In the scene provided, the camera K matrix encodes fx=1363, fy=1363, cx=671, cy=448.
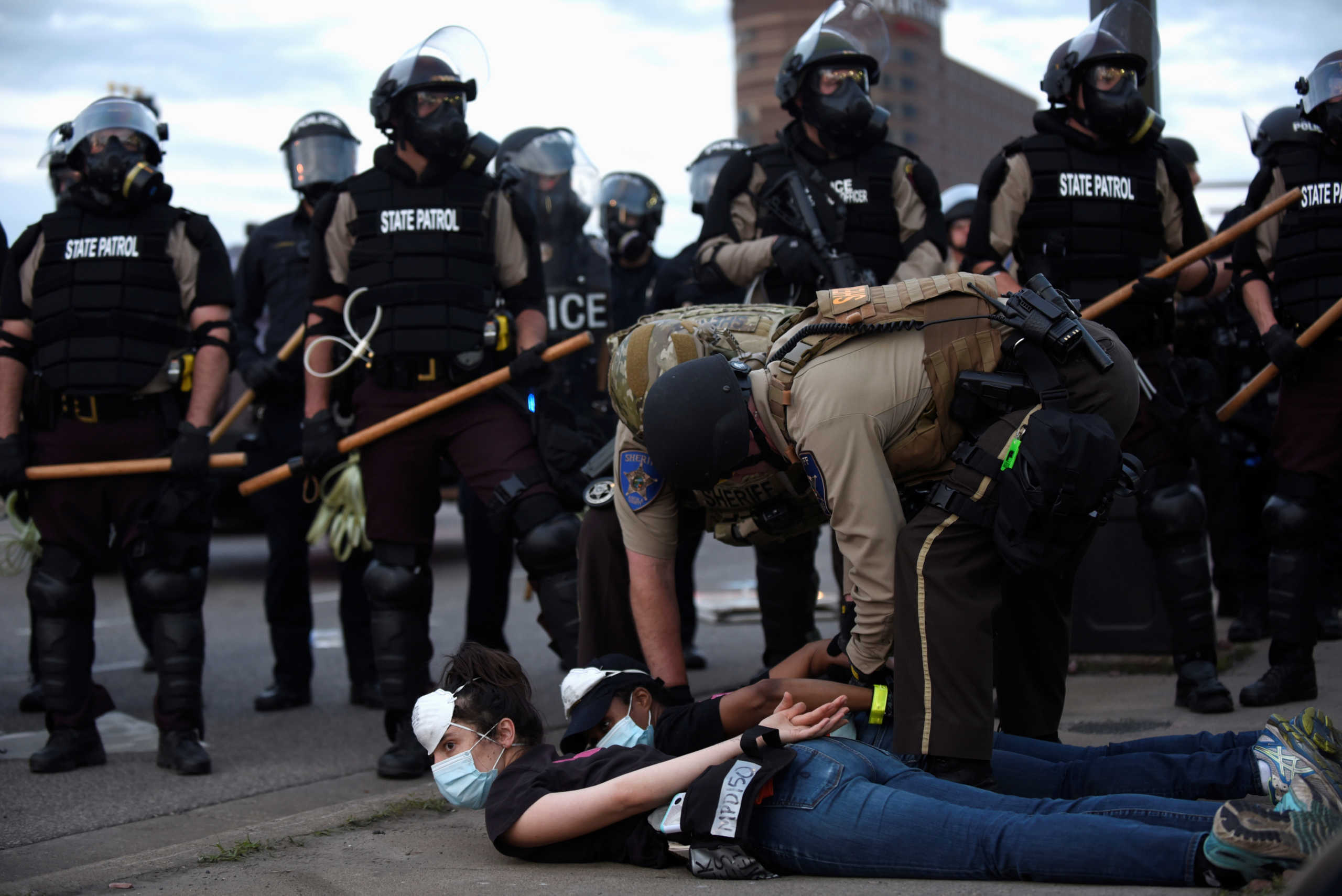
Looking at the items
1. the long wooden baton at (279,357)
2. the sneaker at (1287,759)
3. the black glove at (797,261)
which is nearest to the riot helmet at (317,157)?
the long wooden baton at (279,357)

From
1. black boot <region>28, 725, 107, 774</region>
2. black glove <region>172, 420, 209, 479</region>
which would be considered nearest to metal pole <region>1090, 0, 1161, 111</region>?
black glove <region>172, 420, 209, 479</region>

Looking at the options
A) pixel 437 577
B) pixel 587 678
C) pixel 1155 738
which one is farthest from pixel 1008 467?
pixel 437 577

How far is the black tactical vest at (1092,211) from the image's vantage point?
4.89m

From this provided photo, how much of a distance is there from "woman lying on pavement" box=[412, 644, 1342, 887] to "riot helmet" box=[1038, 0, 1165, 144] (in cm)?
267

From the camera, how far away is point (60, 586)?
4.90m

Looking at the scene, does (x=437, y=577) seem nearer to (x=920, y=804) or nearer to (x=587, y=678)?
(x=587, y=678)

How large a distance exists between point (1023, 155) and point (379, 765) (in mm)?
3152

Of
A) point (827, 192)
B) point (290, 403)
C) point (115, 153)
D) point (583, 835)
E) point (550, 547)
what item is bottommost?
point (583, 835)

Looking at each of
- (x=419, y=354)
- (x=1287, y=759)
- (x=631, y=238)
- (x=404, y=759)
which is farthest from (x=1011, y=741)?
(x=631, y=238)

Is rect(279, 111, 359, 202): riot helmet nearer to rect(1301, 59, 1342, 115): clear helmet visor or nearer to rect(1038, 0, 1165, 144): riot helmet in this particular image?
rect(1038, 0, 1165, 144): riot helmet

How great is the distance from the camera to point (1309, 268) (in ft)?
15.9

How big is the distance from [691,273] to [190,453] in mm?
2860

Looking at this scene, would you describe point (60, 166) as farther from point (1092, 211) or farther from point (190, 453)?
point (1092, 211)

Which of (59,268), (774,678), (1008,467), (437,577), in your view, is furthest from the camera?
(437,577)
